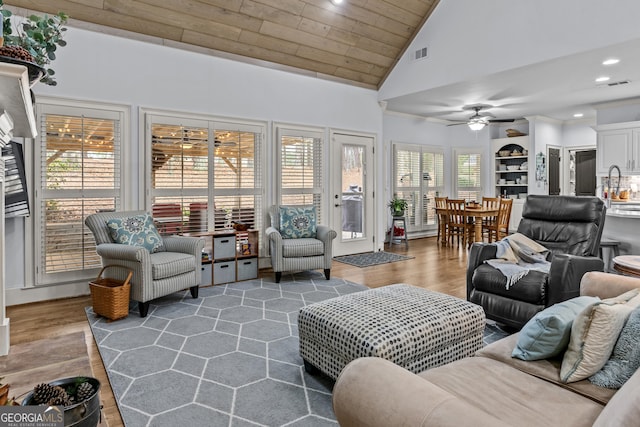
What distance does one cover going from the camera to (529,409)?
1.32 m

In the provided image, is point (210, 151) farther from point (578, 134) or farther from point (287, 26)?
point (578, 134)

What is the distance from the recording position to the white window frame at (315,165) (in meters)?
5.50


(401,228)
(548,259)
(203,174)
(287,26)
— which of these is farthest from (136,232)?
(401,228)

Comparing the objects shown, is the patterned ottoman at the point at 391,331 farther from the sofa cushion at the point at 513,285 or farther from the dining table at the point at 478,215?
the dining table at the point at 478,215

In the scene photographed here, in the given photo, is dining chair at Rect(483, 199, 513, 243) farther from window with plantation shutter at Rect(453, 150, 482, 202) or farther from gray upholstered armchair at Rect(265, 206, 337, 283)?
gray upholstered armchair at Rect(265, 206, 337, 283)

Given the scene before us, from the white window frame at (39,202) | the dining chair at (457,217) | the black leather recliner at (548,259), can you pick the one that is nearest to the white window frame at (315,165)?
the white window frame at (39,202)

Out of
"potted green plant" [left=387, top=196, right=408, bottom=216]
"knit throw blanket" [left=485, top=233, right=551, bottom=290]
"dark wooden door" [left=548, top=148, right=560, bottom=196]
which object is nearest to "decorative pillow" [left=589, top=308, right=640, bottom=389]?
"knit throw blanket" [left=485, top=233, right=551, bottom=290]

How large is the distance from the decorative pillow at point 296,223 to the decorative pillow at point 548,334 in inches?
137

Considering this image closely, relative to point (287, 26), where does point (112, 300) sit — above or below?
below

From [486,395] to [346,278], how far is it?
353 cm

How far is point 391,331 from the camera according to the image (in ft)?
6.70

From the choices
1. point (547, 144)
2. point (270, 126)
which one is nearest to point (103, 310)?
point (270, 126)

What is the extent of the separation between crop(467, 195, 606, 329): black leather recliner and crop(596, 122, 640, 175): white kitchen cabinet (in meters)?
4.32

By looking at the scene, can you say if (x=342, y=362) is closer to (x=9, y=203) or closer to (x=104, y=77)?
(x=9, y=203)
